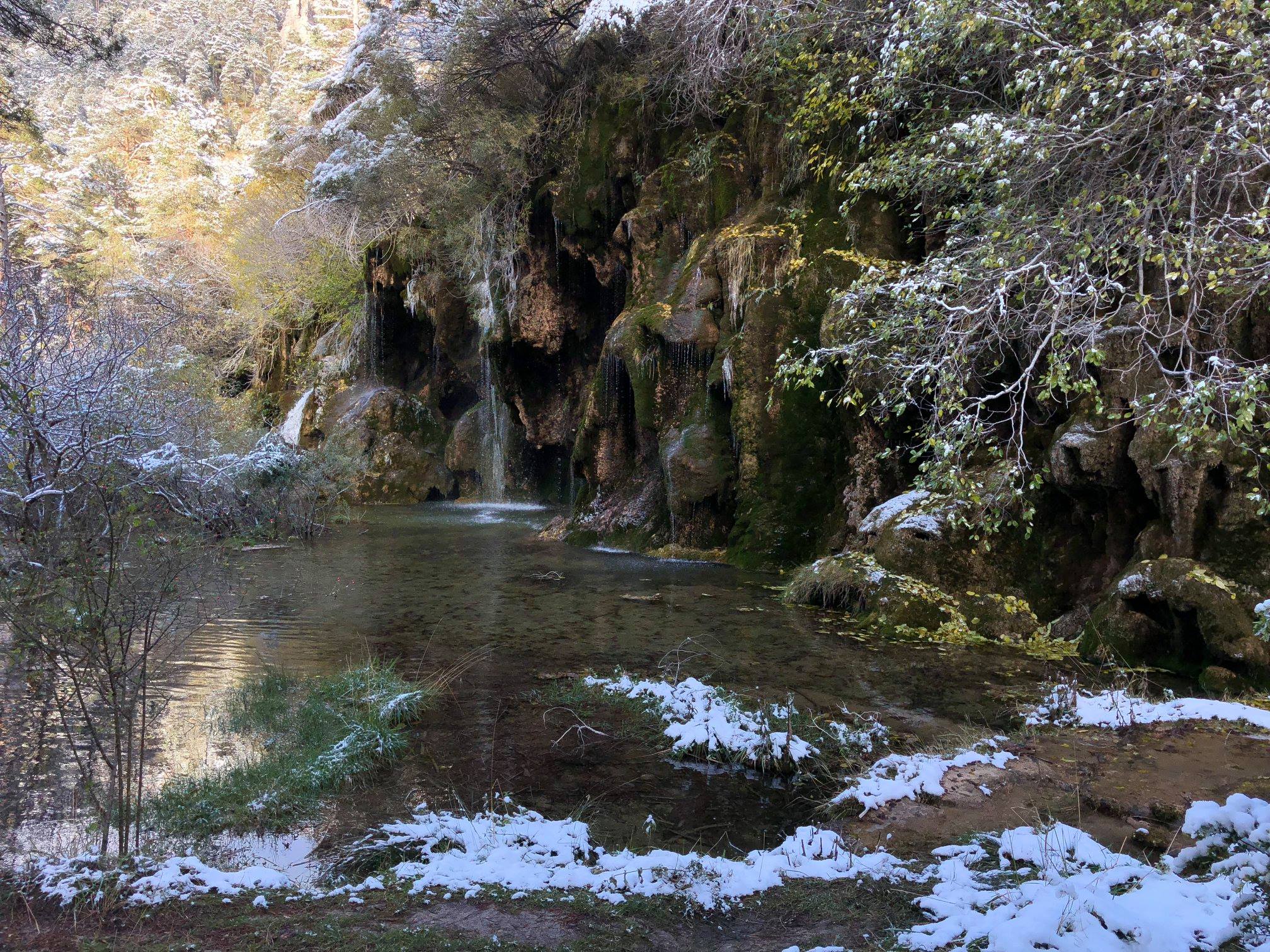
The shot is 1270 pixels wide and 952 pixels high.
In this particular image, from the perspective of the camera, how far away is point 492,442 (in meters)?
21.7

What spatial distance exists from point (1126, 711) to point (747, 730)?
256 centimetres

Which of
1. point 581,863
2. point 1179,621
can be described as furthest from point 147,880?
point 1179,621

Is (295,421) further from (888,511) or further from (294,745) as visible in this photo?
(294,745)

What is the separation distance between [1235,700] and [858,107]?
718 centimetres

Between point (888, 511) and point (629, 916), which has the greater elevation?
point (888, 511)

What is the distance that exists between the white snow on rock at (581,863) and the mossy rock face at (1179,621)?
14.2 feet

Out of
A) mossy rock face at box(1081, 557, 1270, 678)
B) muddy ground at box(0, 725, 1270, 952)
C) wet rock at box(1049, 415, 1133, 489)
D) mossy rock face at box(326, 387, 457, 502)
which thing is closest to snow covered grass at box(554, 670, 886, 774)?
muddy ground at box(0, 725, 1270, 952)

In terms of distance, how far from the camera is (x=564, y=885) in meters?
3.33

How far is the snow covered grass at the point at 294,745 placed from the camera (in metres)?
4.21

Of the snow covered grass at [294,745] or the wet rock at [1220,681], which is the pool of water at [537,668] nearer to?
the snow covered grass at [294,745]

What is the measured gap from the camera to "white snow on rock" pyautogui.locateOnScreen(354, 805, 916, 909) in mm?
3299

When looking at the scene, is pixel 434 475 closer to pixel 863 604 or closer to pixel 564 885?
pixel 863 604

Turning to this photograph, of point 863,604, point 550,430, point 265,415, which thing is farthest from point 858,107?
point 265,415

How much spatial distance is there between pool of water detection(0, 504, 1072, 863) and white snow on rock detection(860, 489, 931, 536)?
1186 mm
